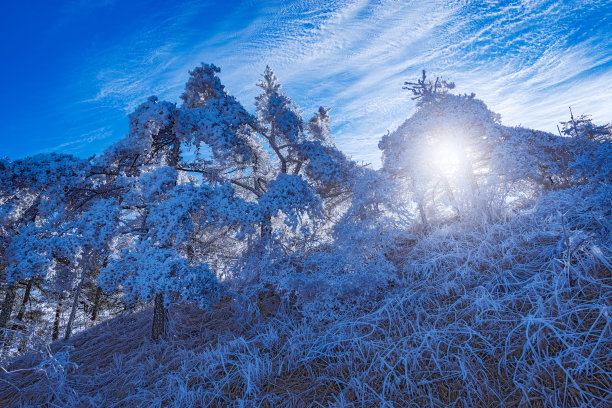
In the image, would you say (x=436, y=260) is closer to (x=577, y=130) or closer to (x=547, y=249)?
(x=547, y=249)

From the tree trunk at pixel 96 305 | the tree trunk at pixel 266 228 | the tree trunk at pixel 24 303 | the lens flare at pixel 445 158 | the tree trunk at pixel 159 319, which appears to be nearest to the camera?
the tree trunk at pixel 159 319

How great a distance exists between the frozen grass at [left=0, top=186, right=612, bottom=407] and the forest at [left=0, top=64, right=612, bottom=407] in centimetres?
3

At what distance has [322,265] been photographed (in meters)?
5.37

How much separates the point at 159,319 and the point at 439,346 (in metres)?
5.92

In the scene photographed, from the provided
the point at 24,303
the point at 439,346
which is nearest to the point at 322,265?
the point at 439,346

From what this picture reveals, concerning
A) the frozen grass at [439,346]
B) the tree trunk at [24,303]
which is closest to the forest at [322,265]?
the frozen grass at [439,346]

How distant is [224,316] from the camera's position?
6.59m

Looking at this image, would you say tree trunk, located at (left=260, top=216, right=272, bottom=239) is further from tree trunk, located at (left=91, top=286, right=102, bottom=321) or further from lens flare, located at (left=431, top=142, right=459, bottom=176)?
tree trunk, located at (left=91, top=286, right=102, bottom=321)

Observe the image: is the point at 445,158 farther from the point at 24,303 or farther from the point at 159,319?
the point at 24,303

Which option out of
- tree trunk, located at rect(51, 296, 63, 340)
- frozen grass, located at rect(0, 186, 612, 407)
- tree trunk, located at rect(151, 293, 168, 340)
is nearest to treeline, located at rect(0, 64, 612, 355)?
tree trunk, located at rect(151, 293, 168, 340)

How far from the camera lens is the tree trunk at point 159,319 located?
20.4 feet

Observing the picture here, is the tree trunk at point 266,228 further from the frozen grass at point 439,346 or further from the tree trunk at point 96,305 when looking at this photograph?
the tree trunk at point 96,305

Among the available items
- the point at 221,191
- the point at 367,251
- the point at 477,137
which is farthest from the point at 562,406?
the point at 477,137

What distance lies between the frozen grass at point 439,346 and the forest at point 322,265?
27 millimetres
